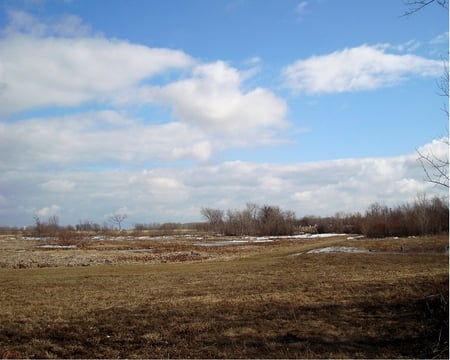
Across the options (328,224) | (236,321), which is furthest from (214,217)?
(236,321)

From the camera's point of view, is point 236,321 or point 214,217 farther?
point 214,217

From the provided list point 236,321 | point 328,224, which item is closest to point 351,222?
point 328,224

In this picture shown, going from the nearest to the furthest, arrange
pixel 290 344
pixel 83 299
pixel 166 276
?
pixel 290 344, pixel 83 299, pixel 166 276

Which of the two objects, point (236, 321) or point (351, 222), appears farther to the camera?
point (351, 222)

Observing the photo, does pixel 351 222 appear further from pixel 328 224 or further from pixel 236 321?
pixel 236 321

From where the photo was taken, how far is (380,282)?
15.8m

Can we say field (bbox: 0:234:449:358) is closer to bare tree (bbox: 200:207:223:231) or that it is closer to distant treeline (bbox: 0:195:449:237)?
distant treeline (bbox: 0:195:449:237)

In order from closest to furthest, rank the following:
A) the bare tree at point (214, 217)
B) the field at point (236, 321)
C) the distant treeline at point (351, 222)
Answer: the field at point (236, 321)
the distant treeline at point (351, 222)
the bare tree at point (214, 217)

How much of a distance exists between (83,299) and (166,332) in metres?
6.35

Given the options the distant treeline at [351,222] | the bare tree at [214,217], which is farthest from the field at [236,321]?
the bare tree at [214,217]

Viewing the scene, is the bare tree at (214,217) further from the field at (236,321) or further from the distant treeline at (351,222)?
the field at (236,321)

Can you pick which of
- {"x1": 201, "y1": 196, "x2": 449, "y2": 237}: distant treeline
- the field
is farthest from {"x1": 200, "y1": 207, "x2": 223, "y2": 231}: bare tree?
the field

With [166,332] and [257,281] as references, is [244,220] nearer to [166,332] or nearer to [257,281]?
[257,281]

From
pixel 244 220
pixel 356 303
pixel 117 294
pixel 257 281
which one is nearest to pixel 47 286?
pixel 117 294
